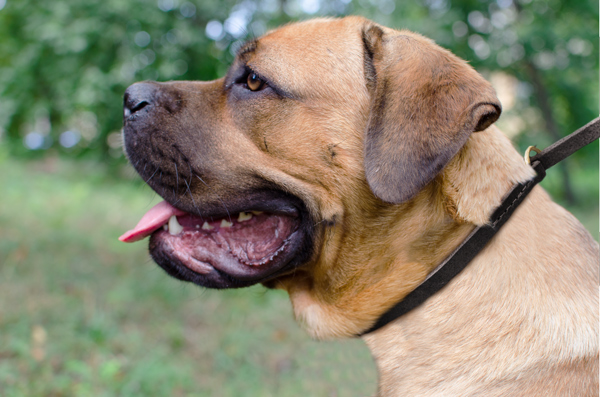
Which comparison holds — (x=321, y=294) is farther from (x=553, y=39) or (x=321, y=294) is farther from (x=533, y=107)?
(x=533, y=107)

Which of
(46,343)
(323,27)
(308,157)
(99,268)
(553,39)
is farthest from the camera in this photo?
(553,39)

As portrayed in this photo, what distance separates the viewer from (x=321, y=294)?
94.0 inches

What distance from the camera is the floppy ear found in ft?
5.84

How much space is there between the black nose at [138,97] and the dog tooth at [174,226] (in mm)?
620

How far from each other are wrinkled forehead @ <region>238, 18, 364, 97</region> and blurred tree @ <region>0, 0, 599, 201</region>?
7184 millimetres

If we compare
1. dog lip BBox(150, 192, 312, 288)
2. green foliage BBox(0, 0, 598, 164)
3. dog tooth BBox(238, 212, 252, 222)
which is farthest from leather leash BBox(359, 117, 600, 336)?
green foliage BBox(0, 0, 598, 164)

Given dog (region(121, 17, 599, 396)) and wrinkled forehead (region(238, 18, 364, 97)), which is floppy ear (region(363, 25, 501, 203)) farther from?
wrinkled forehead (region(238, 18, 364, 97))

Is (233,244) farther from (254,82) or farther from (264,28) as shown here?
(264,28)

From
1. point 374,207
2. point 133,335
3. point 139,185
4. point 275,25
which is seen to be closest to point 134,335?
point 133,335

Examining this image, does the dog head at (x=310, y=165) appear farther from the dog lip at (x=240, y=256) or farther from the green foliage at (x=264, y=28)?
the green foliage at (x=264, y=28)

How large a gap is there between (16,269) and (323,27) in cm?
464

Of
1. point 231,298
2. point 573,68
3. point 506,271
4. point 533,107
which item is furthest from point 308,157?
point 533,107

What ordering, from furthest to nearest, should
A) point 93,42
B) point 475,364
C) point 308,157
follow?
point 93,42 < point 308,157 < point 475,364

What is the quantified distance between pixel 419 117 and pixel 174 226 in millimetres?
1443
